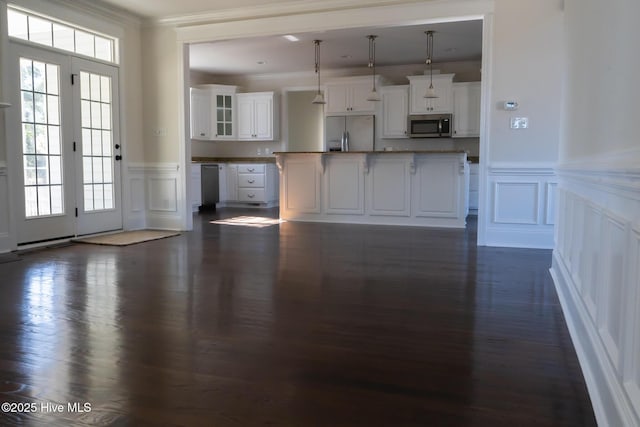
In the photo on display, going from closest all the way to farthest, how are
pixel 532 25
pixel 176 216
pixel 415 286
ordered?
pixel 415 286, pixel 532 25, pixel 176 216

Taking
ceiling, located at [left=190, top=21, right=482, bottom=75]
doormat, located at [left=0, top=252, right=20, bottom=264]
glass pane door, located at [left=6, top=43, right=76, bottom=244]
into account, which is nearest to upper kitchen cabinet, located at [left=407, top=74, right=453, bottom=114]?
ceiling, located at [left=190, top=21, right=482, bottom=75]

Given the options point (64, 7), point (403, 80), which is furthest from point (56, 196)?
point (403, 80)

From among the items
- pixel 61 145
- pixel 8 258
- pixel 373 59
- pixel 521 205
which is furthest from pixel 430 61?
Answer: pixel 8 258

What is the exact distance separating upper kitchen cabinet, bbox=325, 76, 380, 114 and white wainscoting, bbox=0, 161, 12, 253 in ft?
19.9

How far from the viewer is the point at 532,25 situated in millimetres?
4984

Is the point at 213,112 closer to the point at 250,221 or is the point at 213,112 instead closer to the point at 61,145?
the point at 250,221

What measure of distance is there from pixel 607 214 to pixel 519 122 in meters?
3.75

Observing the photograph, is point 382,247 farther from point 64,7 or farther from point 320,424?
point 64,7

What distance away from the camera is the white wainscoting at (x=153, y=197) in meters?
6.52

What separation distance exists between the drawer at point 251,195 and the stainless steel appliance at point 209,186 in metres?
0.45

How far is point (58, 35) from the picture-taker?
17.8 ft

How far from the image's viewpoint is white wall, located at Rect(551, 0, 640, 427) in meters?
1.27

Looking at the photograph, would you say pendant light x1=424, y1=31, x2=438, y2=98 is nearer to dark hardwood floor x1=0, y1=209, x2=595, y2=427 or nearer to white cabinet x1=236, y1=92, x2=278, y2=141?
white cabinet x1=236, y1=92, x2=278, y2=141

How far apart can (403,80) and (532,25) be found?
15.5ft
